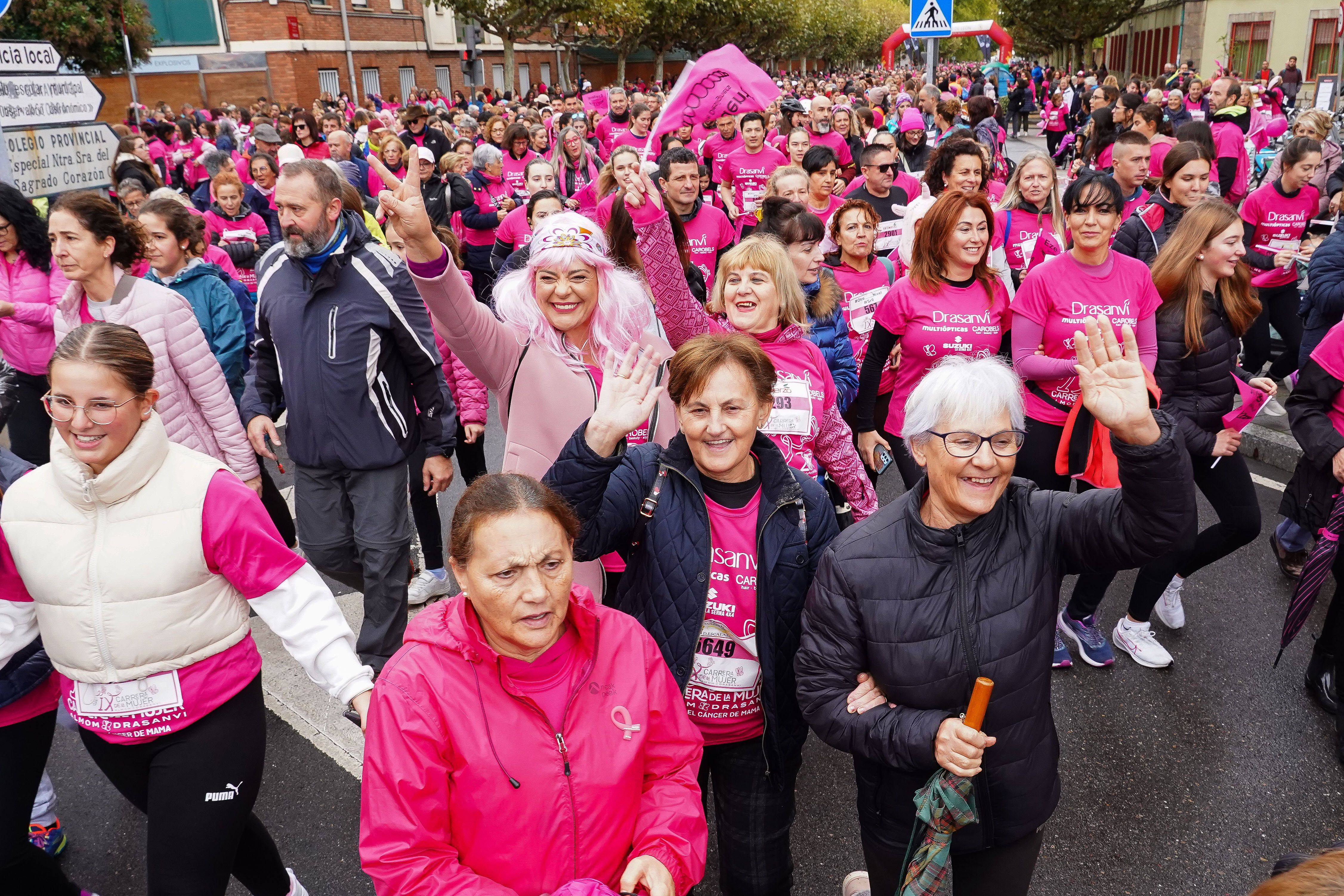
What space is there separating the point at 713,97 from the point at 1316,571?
3781 mm

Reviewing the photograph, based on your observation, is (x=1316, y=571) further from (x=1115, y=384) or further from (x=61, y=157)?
(x=61, y=157)

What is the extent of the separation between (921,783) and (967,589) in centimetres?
49

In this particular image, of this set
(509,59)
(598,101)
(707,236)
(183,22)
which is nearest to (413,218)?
(707,236)

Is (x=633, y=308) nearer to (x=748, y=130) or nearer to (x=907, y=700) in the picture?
(x=907, y=700)

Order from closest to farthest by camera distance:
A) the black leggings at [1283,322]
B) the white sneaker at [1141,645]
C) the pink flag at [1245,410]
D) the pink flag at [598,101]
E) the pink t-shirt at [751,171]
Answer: the pink flag at [1245,410] → the white sneaker at [1141,645] → the black leggings at [1283,322] → the pink t-shirt at [751,171] → the pink flag at [598,101]

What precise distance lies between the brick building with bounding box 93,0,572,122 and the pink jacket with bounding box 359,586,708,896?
135 ft

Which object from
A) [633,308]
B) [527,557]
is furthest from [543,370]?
[527,557]

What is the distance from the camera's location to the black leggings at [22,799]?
2641mm

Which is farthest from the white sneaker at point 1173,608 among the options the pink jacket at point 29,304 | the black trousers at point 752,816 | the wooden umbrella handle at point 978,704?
the pink jacket at point 29,304

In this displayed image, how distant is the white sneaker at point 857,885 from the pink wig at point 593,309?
1.84m

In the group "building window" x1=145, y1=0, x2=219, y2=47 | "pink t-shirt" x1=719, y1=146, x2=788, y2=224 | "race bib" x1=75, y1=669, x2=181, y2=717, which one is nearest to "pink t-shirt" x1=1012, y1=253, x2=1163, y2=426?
"race bib" x1=75, y1=669, x2=181, y2=717

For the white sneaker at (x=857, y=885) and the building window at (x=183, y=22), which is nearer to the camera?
the white sneaker at (x=857, y=885)

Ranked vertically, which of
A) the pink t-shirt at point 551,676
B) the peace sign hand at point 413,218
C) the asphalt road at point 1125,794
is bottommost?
the asphalt road at point 1125,794

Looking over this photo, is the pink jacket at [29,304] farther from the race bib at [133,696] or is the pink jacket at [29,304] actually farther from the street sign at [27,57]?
the race bib at [133,696]
